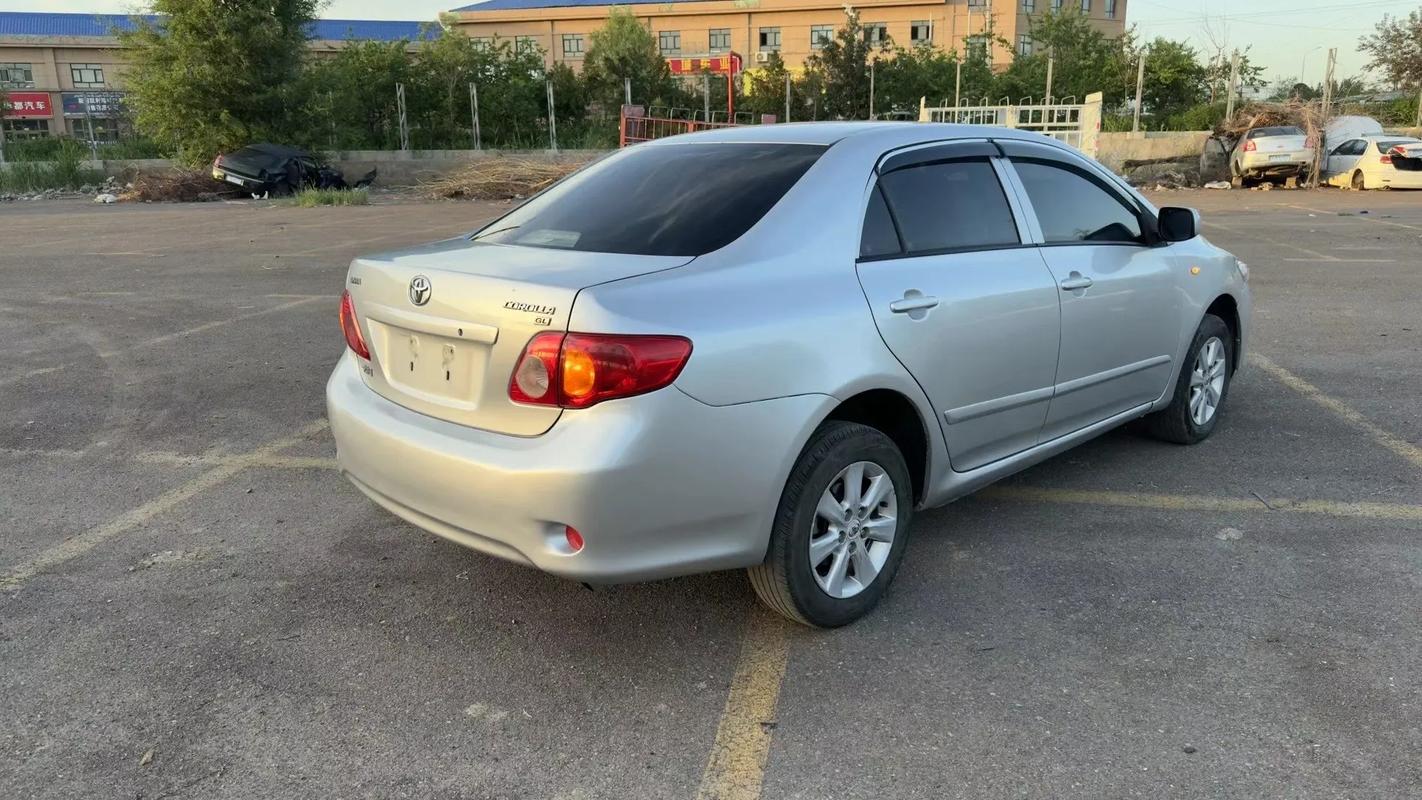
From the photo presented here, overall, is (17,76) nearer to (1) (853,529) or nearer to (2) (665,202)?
(2) (665,202)

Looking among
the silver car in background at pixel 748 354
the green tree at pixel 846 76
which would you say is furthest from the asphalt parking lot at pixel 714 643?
the green tree at pixel 846 76

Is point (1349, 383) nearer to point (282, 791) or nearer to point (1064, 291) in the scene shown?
point (1064, 291)

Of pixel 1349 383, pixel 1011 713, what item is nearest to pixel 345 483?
pixel 1011 713

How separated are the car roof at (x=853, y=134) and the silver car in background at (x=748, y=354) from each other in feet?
0.05

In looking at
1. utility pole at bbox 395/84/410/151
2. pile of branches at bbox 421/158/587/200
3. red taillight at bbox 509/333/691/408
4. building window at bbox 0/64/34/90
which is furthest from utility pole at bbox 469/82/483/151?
building window at bbox 0/64/34/90

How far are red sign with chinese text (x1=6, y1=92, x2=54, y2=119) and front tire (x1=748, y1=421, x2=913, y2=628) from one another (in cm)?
7178

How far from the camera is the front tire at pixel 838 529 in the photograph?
118 inches

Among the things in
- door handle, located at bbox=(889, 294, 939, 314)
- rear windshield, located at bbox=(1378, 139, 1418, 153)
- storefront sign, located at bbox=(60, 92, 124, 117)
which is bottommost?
door handle, located at bbox=(889, 294, 939, 314)

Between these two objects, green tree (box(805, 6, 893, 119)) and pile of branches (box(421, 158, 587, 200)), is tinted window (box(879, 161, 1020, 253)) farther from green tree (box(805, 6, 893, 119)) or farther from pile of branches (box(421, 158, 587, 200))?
green tree (box(805, 6, 893, 119))

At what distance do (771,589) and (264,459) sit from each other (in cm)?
311

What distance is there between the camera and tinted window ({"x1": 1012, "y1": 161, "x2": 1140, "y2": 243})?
4.09 m

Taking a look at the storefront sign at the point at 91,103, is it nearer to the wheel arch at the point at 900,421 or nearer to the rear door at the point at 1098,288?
the rear door at the point at 1098,288

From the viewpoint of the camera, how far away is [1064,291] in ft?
12.9

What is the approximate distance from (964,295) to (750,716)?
163cm
